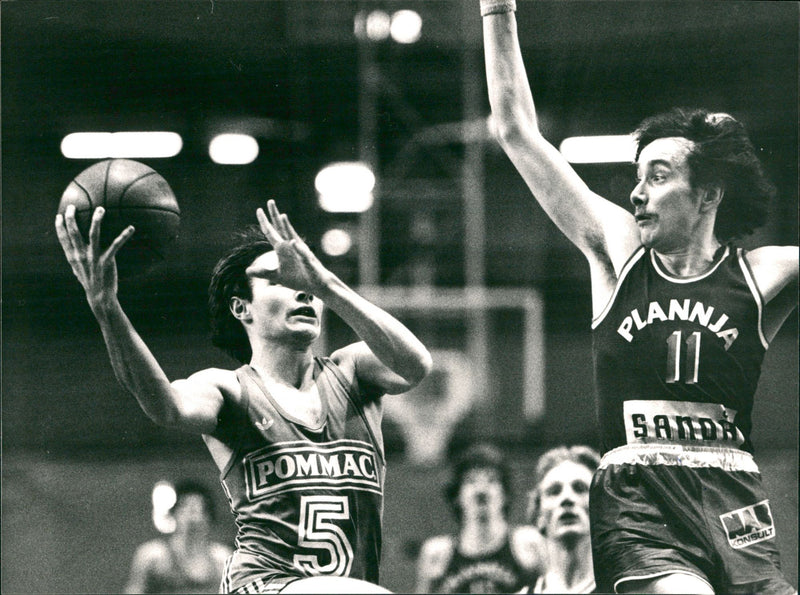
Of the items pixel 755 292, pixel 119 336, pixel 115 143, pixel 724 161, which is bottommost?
pixel 119 336

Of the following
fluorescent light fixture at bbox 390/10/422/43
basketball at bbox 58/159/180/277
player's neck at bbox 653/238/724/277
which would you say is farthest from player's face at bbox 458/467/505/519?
fluorescent light fixture at bbox 390/10/422/43

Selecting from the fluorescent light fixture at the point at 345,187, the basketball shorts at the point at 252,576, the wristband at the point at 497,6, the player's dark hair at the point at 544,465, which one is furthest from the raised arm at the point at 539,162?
the basketball shorts at the point at 252,576

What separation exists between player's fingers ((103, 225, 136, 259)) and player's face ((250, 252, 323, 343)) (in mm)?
503

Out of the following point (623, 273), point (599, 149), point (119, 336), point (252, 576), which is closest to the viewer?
point (119, 336)

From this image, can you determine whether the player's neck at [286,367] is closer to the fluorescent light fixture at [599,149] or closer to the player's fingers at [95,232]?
the player's fingers at [95,232]

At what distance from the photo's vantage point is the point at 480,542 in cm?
347

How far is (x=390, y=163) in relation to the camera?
11.5 feet

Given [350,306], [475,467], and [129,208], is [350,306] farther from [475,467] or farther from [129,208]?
[475,467]

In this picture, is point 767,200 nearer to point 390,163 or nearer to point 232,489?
point 390,163

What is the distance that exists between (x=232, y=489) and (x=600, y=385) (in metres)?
1.34

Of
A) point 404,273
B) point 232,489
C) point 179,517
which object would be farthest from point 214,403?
point 404,273

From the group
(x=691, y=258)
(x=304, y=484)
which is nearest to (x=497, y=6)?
(x=691, y=258)

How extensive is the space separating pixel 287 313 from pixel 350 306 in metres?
0.42

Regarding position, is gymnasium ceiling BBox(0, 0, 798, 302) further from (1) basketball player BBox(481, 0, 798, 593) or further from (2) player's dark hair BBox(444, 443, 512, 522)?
(2) player's dark hair BBox(444, 443, 512, 522)
